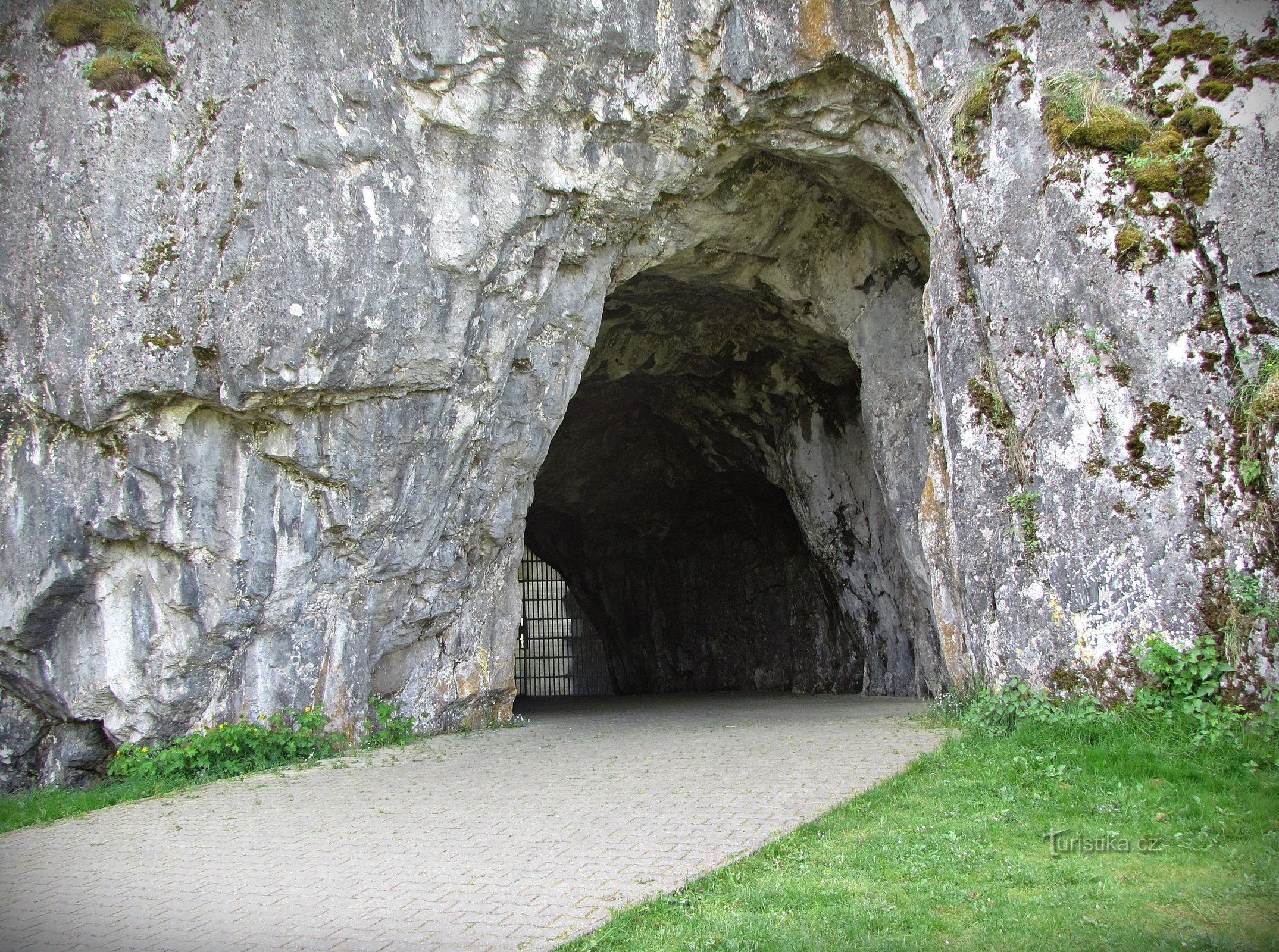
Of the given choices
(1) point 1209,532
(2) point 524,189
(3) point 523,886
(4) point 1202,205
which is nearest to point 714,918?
(3) point 523,886

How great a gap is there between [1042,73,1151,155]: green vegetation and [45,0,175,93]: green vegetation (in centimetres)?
793

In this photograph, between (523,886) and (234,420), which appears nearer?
(523,886)

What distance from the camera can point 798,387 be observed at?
15180 millimetres

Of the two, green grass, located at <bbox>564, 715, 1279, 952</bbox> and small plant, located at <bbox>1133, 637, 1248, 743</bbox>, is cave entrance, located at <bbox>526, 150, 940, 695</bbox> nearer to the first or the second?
small plant, located at <bbox>1133, 637, 1248, 743</bbox>

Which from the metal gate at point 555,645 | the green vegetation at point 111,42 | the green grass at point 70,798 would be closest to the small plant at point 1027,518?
the green grass at point 70,798

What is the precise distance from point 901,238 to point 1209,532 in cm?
633

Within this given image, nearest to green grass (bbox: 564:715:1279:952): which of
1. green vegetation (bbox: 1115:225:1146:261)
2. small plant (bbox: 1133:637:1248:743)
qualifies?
small plant (bbox: 1133:637:1248:743)

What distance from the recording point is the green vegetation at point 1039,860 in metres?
3.65

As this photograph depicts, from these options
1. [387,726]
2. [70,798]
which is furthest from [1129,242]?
[70,798]

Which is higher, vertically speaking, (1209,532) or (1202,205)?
(1202,205)

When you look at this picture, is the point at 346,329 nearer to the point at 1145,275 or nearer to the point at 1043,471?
the point at 1043,471

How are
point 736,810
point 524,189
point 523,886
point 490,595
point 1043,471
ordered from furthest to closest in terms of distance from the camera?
point 490,595, point 524,189, point 1043,471, point 736,810, point 523,886

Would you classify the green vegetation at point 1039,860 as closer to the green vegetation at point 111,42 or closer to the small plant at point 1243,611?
the small plant at point 1243,611

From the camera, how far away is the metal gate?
85.7 ft
